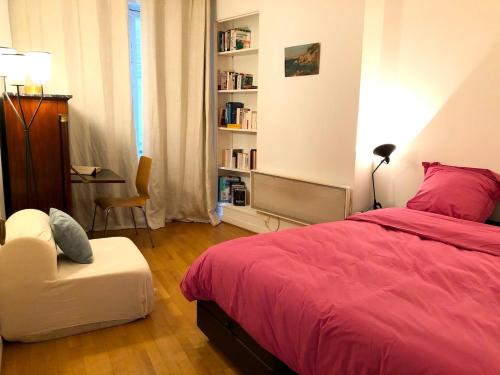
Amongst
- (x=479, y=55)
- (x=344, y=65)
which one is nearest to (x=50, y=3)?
(x=344, y=65)

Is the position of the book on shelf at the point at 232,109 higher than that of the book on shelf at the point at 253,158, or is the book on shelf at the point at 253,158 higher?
the book on shelf at the point at 232,109

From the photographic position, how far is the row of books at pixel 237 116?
4457 mm

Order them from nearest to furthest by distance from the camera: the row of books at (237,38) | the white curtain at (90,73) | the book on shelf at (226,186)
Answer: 1. the white curtain at (90,73)
2. the row of books at (237,38)
3. the book on shelf at (226,186)

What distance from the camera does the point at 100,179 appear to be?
3342mm

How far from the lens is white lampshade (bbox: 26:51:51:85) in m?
2.88

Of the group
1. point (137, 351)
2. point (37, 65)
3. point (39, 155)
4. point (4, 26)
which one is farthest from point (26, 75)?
point (137, 351)

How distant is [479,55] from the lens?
2.81 m

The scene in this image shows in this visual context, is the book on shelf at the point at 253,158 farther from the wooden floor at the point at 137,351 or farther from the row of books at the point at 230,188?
the wooden floor at the point at 137,351

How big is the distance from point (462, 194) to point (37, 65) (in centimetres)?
307

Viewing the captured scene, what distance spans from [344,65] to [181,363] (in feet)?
8.38

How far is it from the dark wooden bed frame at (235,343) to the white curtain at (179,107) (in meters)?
2.45

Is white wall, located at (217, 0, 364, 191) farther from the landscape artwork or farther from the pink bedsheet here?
the pink bedsheet

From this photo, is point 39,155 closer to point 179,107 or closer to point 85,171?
point 85,171

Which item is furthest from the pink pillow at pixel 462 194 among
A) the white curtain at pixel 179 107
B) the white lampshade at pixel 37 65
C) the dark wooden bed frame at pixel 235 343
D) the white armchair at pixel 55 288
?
the white lampshade at pixel 37 65
